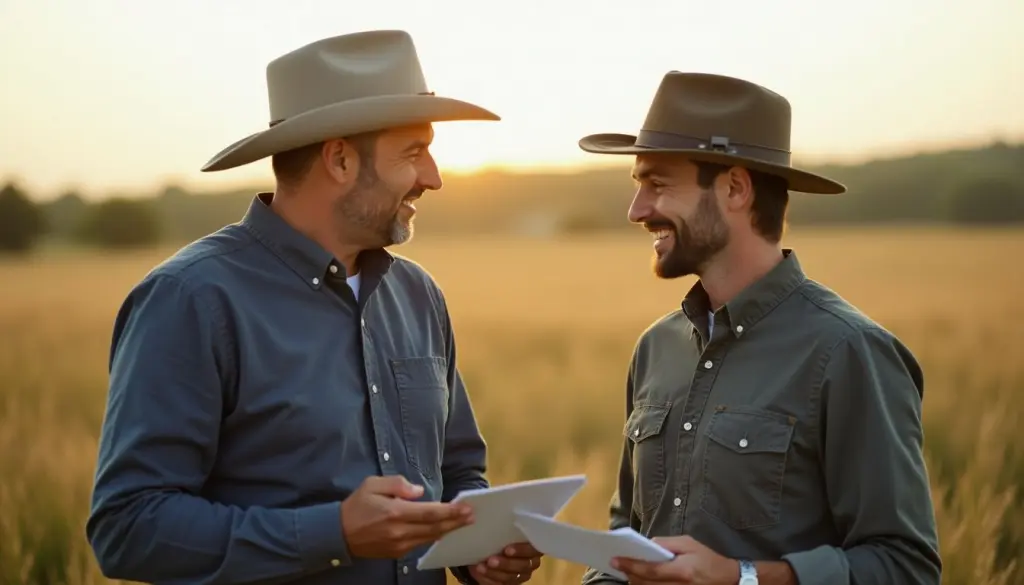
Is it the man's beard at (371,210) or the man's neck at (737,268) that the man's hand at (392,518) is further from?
the man's neck at (737,268)

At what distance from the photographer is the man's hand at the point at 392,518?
2760 mm

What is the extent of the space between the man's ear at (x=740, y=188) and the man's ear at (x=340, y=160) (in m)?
1.01

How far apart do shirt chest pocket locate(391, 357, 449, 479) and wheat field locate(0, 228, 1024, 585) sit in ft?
5.05

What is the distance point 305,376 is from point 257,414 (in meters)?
0.16

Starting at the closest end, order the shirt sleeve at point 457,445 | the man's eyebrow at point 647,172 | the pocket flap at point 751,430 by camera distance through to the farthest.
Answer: the pocket flap at point 751,430 < the man's eyebrow at point 647,172 < the shirt sleeve at point 457,445

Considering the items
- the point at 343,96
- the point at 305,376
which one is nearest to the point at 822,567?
the point at 305,376

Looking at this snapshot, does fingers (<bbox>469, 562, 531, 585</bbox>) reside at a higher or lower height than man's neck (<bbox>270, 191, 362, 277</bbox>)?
lower

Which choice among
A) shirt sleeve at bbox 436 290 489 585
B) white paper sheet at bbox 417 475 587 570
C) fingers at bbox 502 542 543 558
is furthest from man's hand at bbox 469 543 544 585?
shirt sleeve at bbox 436 290 489 585

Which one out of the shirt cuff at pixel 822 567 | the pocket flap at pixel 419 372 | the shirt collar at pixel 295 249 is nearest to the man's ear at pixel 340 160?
the shirt collar at pixel 295 249

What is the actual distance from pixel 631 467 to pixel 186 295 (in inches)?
54.0

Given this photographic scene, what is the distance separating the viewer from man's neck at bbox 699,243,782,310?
10.8 ft

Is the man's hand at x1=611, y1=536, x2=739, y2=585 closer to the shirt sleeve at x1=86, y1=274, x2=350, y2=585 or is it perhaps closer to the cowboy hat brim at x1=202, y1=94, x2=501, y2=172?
the shirt sleeve at x1=86, y1=274, x2=350, y2=585

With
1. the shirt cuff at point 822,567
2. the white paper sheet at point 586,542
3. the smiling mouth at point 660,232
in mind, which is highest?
the smiling mouth at point 660,232

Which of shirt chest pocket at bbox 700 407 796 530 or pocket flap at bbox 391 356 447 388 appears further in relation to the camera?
pocket flap at bbox 391 356 447 388
